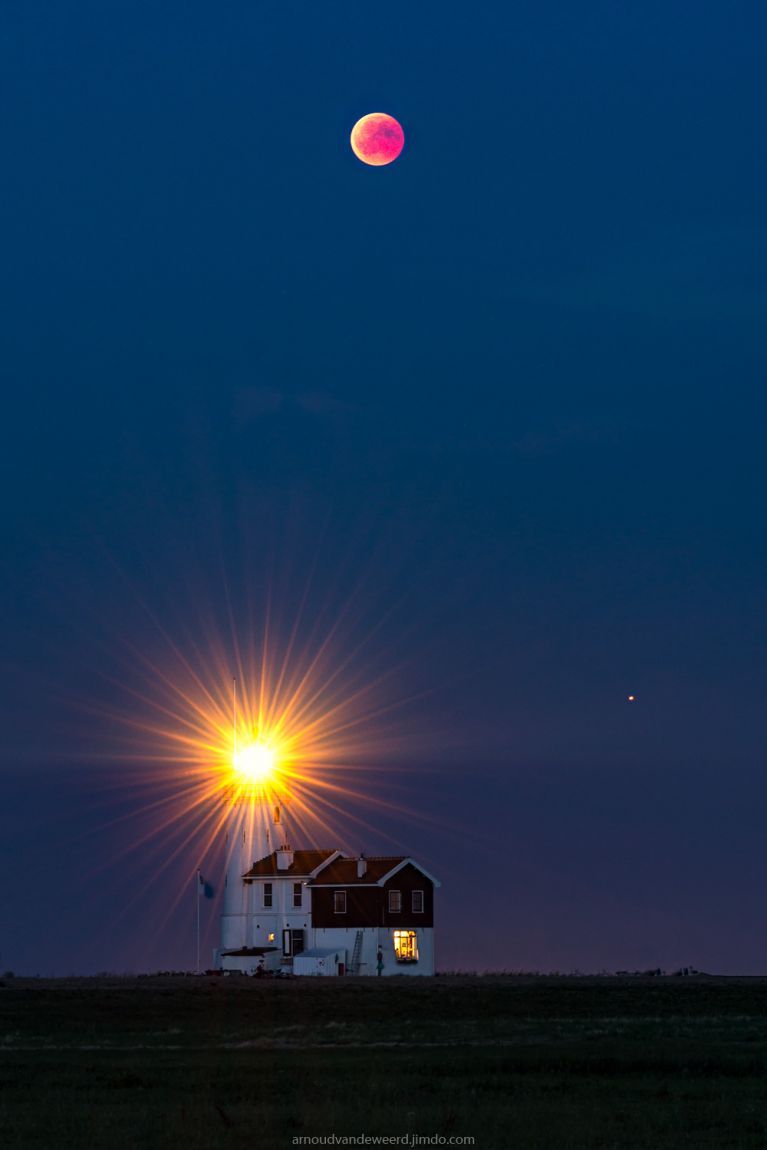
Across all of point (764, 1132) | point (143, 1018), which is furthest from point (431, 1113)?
point (143, 1018)

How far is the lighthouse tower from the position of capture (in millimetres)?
85438

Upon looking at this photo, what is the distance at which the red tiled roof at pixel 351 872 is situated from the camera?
8356 cm

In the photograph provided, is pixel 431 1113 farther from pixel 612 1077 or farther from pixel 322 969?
pixel 322 969

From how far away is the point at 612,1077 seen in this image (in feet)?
95.3

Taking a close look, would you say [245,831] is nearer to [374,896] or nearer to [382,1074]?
[374,896]

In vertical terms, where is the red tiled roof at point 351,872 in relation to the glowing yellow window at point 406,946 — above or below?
above

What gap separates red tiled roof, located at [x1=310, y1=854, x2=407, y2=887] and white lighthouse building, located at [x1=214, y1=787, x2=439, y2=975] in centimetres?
6

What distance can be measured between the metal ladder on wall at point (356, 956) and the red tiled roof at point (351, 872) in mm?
2782

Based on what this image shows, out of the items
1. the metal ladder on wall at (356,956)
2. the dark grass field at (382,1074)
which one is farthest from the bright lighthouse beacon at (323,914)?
the dark grass field at (382,1074)

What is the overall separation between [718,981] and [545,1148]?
62183mm

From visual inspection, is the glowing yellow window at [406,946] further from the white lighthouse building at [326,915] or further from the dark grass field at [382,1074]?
the dark grass field at [382,1074]

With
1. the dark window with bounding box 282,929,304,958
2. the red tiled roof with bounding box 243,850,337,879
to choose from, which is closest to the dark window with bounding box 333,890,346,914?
the red tiled roof with bounding box 243,850,337,879

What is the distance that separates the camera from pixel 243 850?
87812mm

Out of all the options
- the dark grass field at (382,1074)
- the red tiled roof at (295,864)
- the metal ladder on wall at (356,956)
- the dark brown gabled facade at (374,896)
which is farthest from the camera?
the red tiled roof at (295,864)
